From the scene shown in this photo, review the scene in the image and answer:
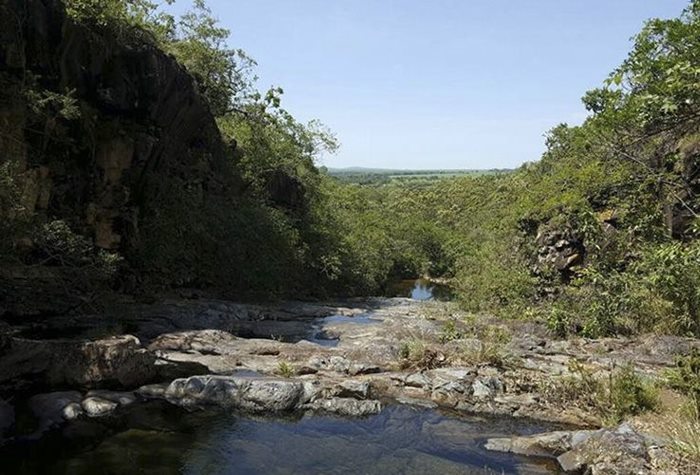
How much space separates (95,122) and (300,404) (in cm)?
1642

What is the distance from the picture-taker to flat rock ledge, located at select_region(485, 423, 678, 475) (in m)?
9.15

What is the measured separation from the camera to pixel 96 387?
11.9 meters

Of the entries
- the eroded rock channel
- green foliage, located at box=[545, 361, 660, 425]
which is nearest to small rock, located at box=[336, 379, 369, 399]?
the eroded rock channel

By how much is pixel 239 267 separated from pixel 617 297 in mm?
18560

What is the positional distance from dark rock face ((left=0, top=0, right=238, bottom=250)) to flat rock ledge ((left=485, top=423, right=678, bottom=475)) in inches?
671

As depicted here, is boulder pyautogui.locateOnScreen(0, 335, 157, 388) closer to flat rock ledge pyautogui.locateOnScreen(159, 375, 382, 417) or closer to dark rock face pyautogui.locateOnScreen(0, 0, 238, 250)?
flat rock ledge pyautogui.locateOnScreen(159, 375, 382, 417)

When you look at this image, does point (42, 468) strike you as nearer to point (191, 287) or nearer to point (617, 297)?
point (617, 297)

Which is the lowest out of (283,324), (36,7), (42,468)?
(283,324)

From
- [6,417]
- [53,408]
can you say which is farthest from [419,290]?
[6,417]

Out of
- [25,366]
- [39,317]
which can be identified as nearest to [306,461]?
[25,366]

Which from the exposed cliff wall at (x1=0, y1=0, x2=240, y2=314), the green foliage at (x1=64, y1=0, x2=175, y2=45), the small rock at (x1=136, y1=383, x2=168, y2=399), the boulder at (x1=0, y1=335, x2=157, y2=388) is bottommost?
the small rock at (x1=136, y1=383, x2=168, y2=399)

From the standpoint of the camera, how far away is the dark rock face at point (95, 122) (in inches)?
735

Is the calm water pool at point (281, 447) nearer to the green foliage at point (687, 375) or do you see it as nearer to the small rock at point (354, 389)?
the small rock at point (354, 389)

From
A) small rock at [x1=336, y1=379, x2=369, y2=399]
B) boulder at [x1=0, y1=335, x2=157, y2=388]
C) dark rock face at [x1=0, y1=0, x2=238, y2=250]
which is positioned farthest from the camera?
dark rock face at [x1=0, y1=0, x2=238, y2=250]
